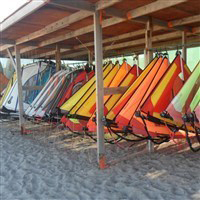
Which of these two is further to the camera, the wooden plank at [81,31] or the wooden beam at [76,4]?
the wooden plank at [81,31]

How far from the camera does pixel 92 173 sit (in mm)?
2723

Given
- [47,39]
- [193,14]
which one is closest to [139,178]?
[193,14]

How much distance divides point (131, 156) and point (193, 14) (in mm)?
1948

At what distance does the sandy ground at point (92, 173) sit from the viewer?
226cm

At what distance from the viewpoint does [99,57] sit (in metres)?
2.70

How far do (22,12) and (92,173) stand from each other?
2074mm

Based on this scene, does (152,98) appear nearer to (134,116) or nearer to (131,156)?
(134,116)

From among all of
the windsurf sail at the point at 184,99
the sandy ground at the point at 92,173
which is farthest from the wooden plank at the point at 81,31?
the sandy ground at the point at 92,173

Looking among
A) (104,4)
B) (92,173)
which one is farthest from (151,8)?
(92,173)

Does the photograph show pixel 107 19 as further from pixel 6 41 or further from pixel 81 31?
pixel 6 41

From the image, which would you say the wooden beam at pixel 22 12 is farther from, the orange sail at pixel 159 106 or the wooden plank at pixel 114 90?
the orange sail at pixel 159 106

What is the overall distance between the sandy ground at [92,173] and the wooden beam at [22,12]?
Result: 1831mm

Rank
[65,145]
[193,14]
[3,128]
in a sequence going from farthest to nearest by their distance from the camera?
[3,128], [65,145], [193,14]

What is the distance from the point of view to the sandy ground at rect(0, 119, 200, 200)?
2256 millimetres
